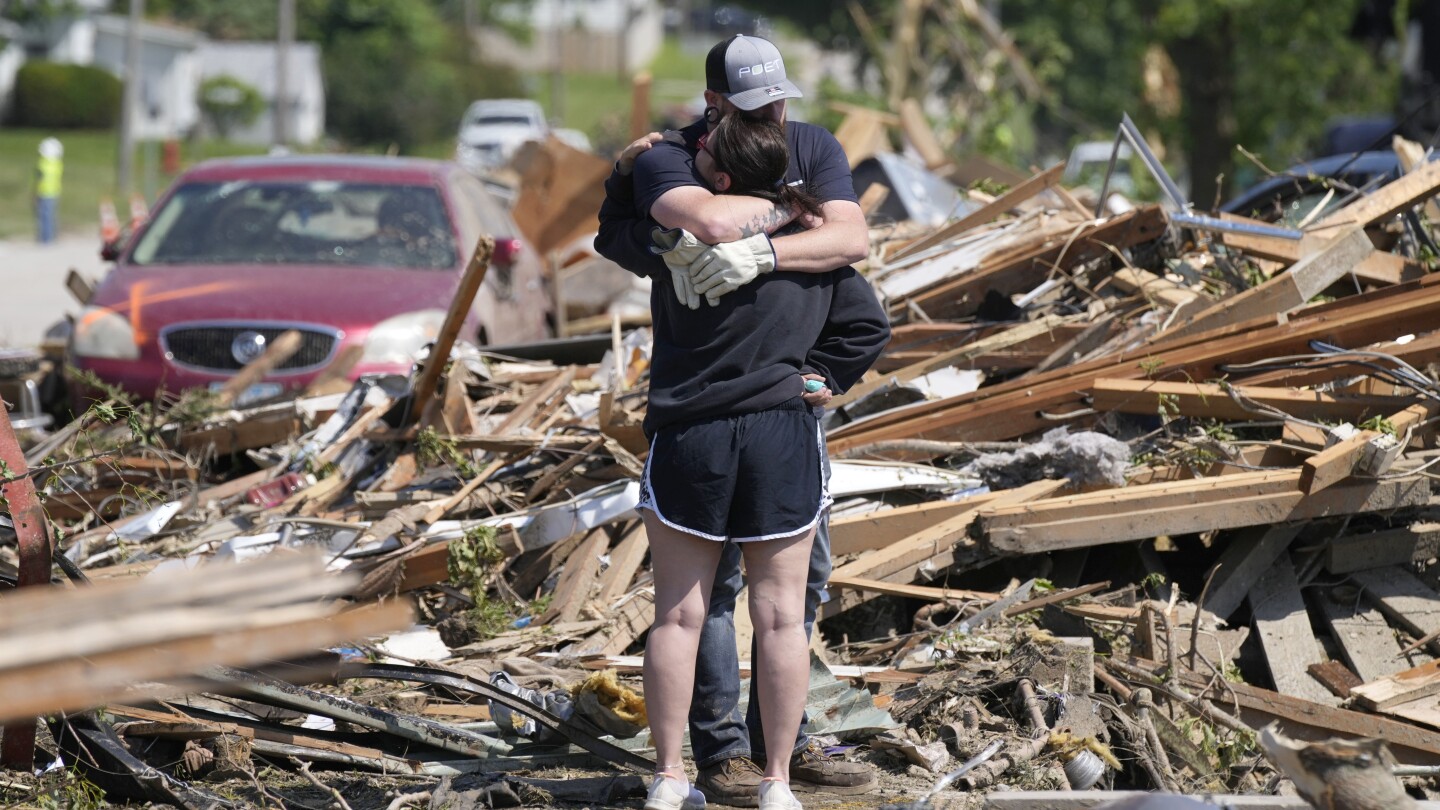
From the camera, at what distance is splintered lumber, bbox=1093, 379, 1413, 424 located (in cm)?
546

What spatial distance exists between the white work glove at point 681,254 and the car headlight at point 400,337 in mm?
4212

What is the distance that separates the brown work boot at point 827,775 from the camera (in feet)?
12.9

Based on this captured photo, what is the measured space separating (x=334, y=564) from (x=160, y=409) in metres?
1.96

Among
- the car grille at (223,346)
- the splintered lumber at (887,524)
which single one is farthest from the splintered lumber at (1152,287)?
the car grille at (223,346)

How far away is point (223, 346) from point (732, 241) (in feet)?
16.1

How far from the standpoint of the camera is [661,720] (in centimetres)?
364

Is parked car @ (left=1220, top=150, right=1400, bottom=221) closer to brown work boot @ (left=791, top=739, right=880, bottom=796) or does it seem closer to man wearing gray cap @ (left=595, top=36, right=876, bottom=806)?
man wearing gray cap @ (left=595, top=36, right=876, bottom=806)

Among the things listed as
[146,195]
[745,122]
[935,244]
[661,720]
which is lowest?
[146,195]

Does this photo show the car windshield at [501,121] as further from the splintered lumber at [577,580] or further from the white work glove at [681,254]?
the white work glove at [681,254]

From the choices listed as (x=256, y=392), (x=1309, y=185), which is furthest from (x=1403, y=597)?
(x=256, y=392)

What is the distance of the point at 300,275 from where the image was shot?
815cm

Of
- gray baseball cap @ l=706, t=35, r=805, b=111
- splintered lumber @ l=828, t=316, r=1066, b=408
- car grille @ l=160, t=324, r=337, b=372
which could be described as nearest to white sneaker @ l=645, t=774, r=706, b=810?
gray baseball cap @ l=706, t=35, r=805, b=111

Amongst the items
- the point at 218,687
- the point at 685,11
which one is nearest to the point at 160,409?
the point at 218,687

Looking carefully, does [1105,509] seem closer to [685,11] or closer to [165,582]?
[165,582]
